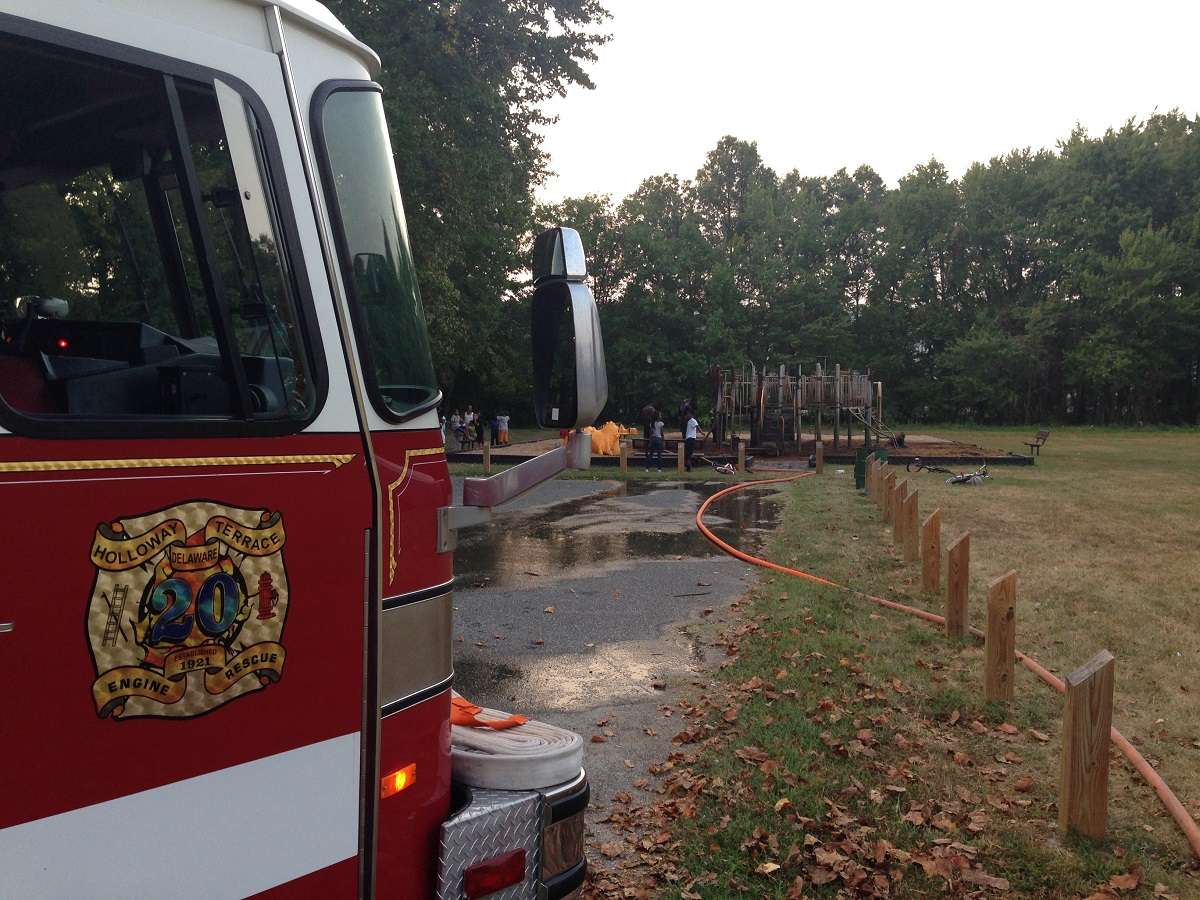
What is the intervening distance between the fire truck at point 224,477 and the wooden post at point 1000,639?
167 inches

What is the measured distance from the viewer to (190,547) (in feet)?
6.32

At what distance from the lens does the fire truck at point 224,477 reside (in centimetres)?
177

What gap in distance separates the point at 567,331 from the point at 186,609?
1227 millimetres

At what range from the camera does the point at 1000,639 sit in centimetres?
618

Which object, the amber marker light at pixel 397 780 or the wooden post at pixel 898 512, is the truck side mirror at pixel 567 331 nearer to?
the amber marker light at pixel 397 780

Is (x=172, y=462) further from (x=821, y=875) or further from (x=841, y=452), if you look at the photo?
(x=841, y=452)

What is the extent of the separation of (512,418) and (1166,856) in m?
55.3

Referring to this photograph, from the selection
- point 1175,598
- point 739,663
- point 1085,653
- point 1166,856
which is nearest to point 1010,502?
point 1175,598

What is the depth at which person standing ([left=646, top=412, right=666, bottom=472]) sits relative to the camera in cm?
2642

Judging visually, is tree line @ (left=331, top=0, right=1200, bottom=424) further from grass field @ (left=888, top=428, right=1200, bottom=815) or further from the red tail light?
the red tail light

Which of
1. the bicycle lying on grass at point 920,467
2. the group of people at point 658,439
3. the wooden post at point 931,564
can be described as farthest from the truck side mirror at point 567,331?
the bicycle lying on grass at point 920,467

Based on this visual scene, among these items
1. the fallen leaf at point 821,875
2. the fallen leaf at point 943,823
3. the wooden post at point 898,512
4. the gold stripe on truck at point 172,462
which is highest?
the gold stripe on truck at point 172,462

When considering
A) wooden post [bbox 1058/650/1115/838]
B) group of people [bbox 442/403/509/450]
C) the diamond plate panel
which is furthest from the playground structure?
the diamond plate panel

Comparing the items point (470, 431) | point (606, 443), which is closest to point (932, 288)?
point (470, 431)
